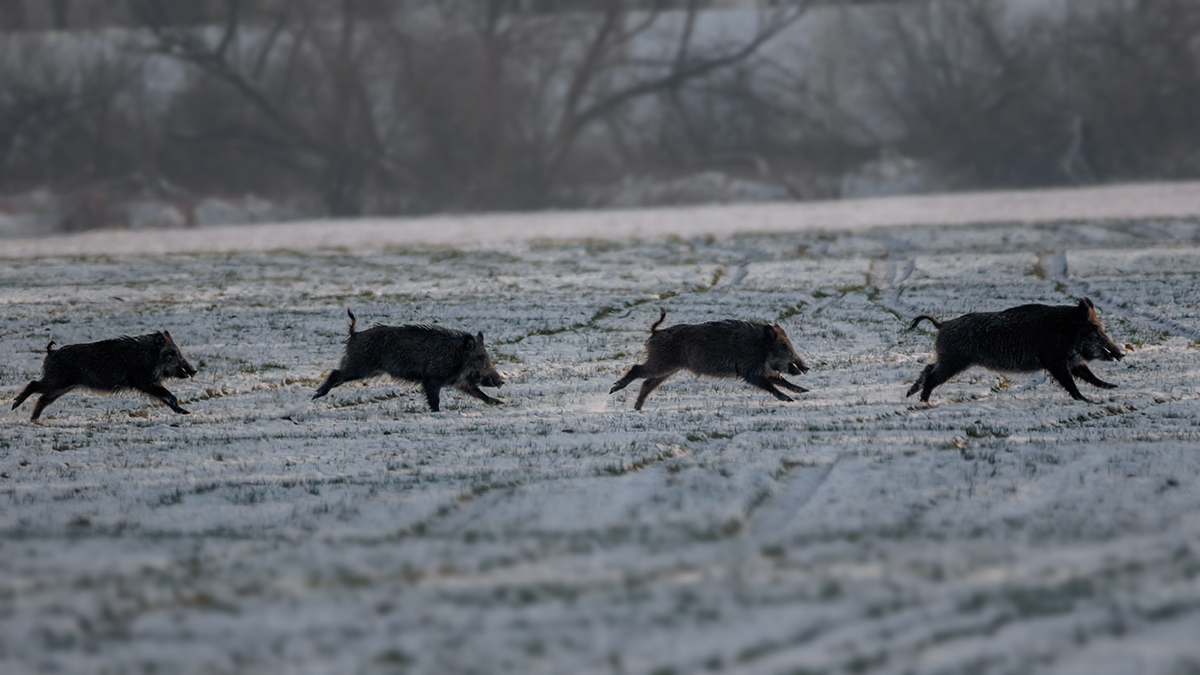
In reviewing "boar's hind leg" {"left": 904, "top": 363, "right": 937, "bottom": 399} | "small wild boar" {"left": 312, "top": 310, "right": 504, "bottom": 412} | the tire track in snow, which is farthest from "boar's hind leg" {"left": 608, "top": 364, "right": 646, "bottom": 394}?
the tire track in snow

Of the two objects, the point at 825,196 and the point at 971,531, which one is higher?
the point at 825,196

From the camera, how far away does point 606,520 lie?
23.8 feet

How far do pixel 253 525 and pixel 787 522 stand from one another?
3683mm

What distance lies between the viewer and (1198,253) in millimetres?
28031

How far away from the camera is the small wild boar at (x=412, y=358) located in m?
12.5

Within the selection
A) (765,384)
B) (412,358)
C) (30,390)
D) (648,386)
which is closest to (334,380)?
(412,358)

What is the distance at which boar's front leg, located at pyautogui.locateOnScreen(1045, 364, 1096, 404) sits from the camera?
11.9 m

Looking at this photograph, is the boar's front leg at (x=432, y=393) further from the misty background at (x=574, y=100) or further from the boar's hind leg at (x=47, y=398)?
the misty background at (x=574, y=100)

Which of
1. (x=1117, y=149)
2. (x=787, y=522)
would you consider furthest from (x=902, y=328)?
(x=1117, y=149)

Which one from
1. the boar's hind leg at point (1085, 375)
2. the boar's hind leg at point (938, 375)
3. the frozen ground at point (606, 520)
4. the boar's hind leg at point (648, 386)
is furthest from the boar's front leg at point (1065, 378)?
the boar's hind leg at point (648, 386)

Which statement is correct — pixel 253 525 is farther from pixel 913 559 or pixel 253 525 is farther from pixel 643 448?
pixel 913 559

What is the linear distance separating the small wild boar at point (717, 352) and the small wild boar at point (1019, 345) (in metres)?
1.81

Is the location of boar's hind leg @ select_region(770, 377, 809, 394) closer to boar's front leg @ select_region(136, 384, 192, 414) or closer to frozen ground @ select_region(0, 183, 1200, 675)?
frozen ground @ select_region(0, 183, 1200, 675)

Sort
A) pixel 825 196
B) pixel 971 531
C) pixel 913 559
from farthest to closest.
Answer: pixel 825 196 < pixel 971 531 < pixel 913 559
